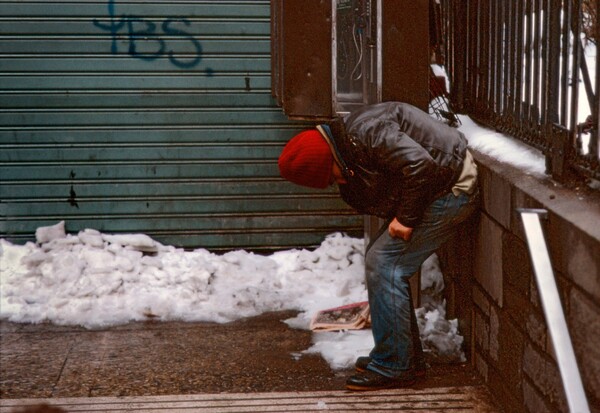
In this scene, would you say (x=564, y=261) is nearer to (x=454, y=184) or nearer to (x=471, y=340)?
(x=454, y=184)

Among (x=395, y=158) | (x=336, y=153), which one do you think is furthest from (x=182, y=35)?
(x=395, y=158)

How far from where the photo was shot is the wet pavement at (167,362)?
229 inches

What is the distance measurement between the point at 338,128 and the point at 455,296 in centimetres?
164

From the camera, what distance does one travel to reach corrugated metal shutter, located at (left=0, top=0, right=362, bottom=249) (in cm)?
859

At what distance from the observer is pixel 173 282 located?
8.08 m

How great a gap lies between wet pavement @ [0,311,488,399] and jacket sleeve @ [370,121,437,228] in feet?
3.58

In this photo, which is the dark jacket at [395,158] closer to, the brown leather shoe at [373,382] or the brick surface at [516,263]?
the brick surface at [516,263]

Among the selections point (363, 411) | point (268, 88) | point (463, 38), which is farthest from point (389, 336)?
point (268, 88)

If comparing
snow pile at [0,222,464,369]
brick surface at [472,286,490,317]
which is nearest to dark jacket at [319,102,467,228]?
brick surface at [472,286,490,317]

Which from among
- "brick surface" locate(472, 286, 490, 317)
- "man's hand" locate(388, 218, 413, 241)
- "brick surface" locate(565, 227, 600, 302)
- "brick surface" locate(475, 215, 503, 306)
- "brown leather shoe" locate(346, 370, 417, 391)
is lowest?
"brown leather shoe" locate(346, 370, 417, 391)

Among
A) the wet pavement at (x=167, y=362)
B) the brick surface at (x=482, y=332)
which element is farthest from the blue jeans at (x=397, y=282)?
the brick surface at (x=482, y=332)

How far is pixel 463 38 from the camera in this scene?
23.6 ft

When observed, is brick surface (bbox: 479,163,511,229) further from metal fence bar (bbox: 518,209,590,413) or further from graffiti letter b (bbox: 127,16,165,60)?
graffiti letter b (bbox: 127,16,165,60)

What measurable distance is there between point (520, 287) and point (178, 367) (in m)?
2.43
